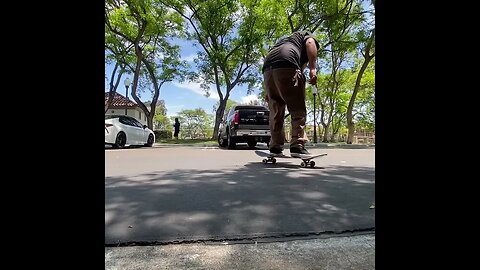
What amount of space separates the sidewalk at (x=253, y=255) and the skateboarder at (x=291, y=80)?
3.33m

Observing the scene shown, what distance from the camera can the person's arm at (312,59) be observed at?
4.95 m

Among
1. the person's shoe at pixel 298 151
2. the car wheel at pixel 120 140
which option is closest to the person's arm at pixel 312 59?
the person's shoe at pixel 298 151

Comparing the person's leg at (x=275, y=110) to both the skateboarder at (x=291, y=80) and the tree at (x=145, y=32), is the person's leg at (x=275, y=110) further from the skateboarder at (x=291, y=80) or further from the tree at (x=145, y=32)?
the tree at (x=145, y=32)

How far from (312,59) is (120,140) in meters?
8.50

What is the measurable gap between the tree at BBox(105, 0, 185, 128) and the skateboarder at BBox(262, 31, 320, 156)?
1408 cm

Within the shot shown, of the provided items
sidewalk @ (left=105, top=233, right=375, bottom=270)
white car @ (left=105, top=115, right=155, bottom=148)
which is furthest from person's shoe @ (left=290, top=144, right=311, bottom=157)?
white car @ (left=105, top=115, right=155, bottom=148)

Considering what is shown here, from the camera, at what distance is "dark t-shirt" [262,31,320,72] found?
4.94 meters

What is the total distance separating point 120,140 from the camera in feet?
38.5

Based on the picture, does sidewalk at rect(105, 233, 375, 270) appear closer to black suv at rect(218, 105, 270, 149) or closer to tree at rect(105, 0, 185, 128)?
black suv at rect(218, 105, 270, 149)

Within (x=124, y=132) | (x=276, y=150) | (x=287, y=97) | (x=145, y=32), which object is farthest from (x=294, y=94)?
(x=145, y=32)
